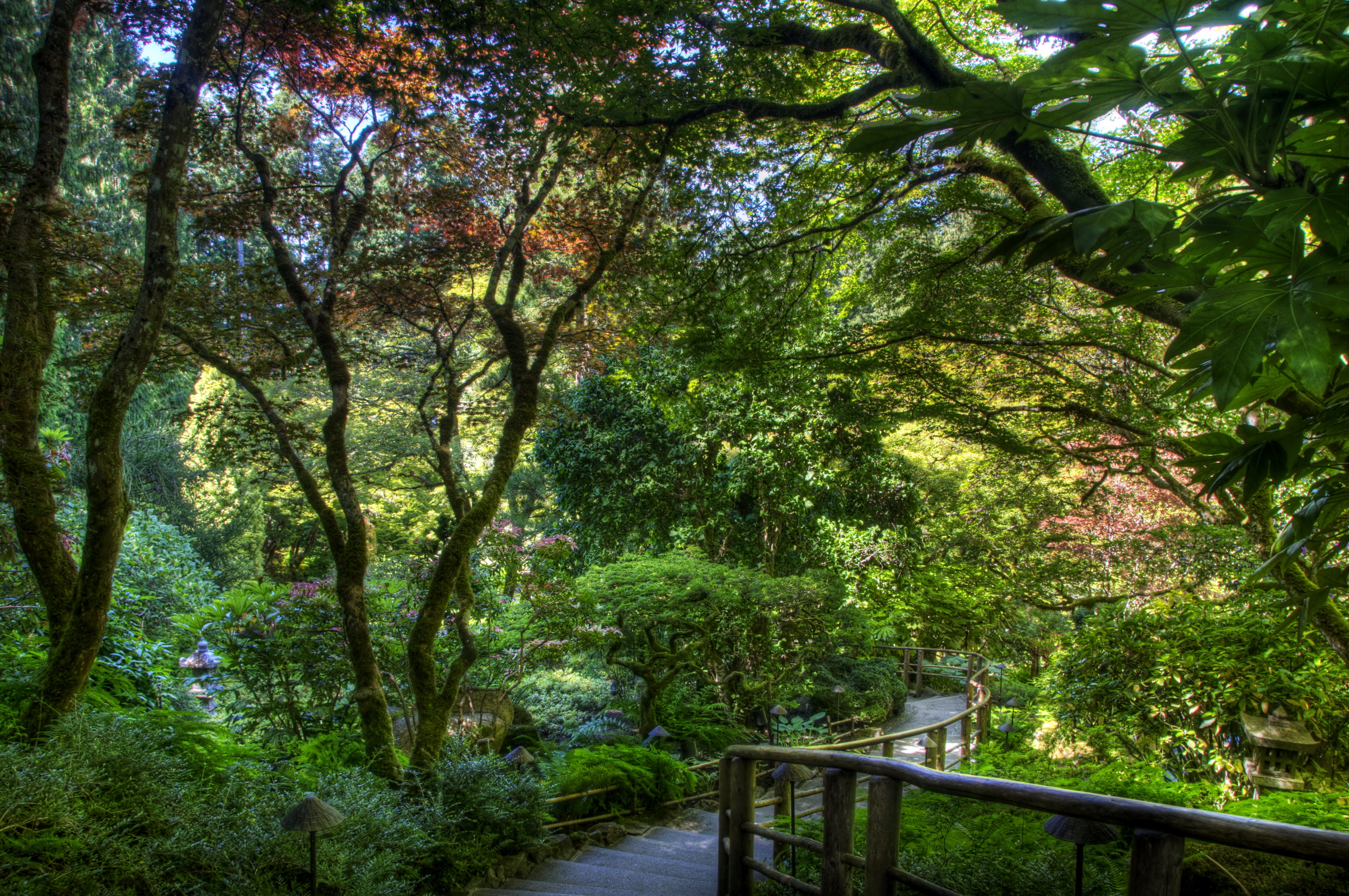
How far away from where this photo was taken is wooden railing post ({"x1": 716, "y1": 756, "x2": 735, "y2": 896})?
10.2ft

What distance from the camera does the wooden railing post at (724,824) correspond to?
10.2 feet

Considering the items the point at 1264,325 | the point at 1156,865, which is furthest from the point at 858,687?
the point at 1264,325

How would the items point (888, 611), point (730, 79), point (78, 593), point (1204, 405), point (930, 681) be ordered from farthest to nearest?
point (930, 681), point (888, 611), point (1204, 405), point (78, 593), point (730, 79)

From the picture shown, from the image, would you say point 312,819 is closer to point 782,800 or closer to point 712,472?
point 782,800

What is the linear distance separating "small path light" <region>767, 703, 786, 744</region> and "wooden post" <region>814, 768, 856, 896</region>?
505 centimetres

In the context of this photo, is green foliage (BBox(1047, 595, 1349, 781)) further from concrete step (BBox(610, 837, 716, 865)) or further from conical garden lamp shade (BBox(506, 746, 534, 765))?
conical garden lamp shade (BBox(506, 746, 534, 765))

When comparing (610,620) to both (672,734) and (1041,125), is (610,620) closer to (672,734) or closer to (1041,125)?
(672,734)

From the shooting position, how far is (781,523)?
10.4m

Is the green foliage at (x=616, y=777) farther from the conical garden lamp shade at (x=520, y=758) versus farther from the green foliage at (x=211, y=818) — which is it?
the green foliage at (x=211, y=818)

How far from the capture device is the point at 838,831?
2.33 meters

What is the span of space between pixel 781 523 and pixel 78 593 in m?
8.46

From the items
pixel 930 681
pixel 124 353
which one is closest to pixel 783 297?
pixel 124 353

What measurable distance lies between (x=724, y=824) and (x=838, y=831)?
112 centimetres

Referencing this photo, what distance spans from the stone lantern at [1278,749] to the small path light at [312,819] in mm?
4981
